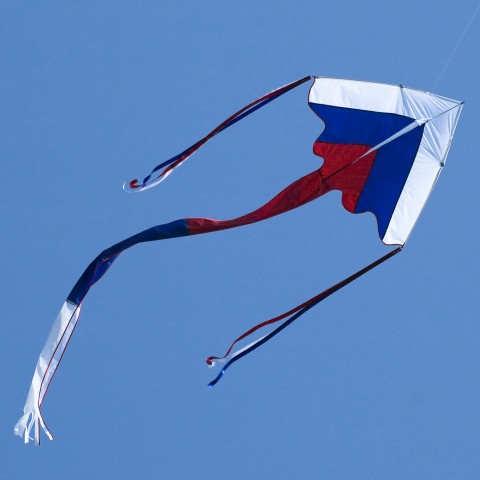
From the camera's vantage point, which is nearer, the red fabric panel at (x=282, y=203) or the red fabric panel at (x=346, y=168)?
the red fabric panel at (x=282, y=203)

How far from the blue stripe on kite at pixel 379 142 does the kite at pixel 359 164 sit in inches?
0.5

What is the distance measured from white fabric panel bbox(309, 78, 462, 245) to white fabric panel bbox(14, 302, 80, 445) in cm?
454

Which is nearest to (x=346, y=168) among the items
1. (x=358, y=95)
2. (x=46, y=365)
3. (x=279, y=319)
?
(x=358, y=95)

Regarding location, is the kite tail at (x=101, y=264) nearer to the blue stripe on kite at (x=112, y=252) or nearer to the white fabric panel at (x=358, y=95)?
the blue stripe on kite at (x=112, y=252)

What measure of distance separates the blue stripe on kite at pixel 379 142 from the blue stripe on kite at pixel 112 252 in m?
2.28

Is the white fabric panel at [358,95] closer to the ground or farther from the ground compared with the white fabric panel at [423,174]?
farther from the ground

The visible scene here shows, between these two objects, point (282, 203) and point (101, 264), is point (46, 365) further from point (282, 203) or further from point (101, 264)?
point (282, 203)

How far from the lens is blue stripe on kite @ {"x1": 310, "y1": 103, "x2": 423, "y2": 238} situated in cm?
2042

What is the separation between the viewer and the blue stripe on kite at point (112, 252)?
20797 millimetres

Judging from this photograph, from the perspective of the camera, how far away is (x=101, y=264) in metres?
21.2

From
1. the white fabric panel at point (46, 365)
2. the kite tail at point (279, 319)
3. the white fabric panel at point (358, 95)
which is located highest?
the white fabric panel at point (358, 95)

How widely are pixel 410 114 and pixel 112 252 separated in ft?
14.7

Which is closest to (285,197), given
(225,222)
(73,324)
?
(225,222)

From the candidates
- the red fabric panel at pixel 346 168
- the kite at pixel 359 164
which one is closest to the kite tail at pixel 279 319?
the kite at pixel 359 164
